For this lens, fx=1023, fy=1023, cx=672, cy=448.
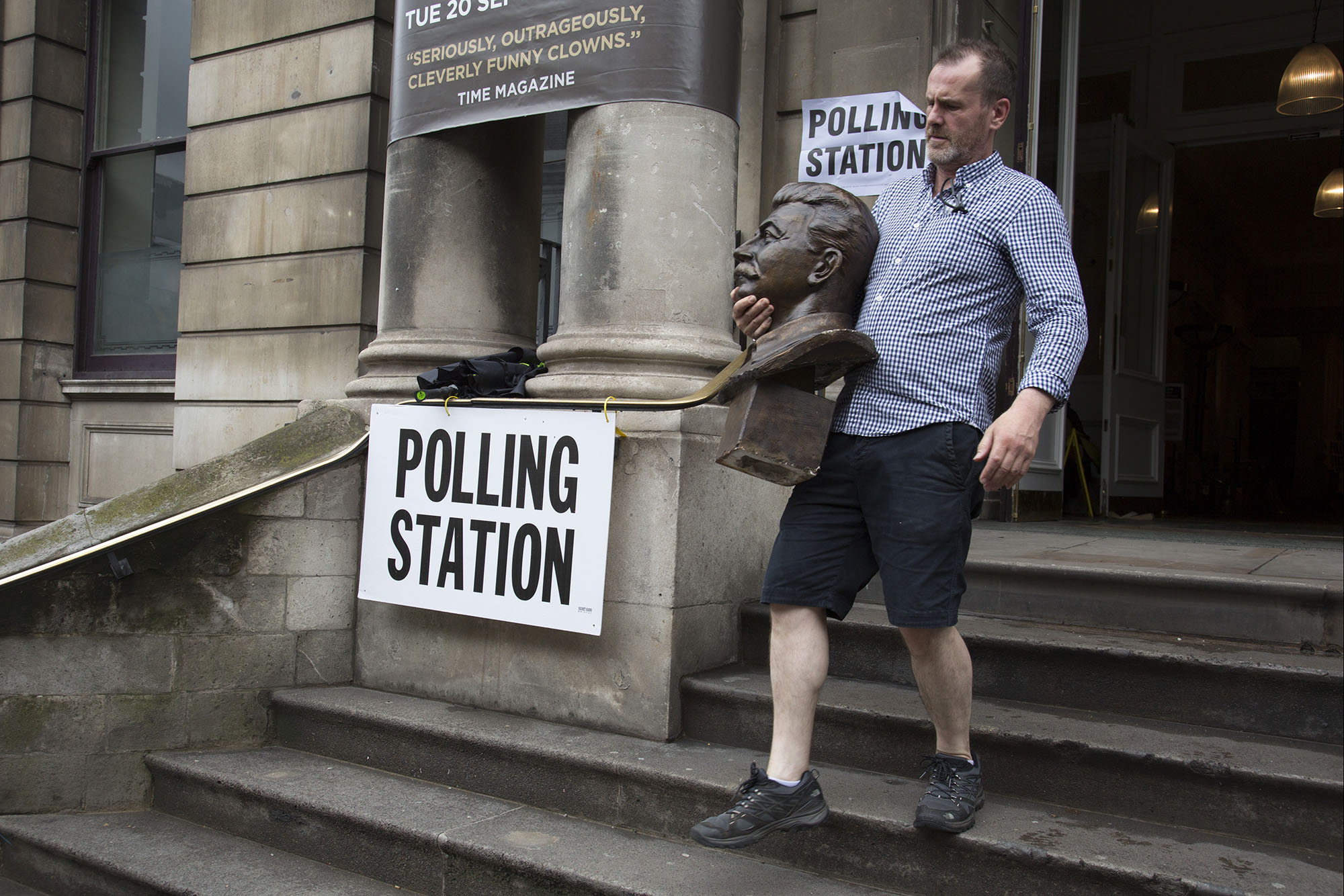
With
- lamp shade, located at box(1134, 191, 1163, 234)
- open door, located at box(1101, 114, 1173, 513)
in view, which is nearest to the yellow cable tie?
open door, located at box(1101, 114, 1173, 513)

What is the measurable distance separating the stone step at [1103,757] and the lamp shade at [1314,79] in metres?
7.91

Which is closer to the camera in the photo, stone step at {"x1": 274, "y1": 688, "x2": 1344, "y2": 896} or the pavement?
stone step at {"x1": 274, "y1": 688, "x2": 1344, "y2": 896}

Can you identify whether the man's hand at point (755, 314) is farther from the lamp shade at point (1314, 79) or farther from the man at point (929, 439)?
the lamp shade at point (1314, 79)

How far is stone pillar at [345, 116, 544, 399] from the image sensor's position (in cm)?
484

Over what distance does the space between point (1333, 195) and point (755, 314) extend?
1154 centimetres

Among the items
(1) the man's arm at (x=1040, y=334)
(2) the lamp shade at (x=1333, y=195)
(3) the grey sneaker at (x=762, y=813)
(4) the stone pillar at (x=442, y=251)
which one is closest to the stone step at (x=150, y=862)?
(3) the grey sneaker at (x=762, y=813)

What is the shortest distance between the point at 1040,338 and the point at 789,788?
1285mm

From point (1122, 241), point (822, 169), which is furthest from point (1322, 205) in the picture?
point (822, 169)

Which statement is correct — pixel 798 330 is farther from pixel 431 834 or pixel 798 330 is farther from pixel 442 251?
pixel 442 251

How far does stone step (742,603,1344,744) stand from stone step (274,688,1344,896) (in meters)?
0.45

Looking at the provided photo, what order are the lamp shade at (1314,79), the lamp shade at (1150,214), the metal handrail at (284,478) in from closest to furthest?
the metal handrail at (284,478) → the lamp shade at (1150,214) → the lamp shade at (1314,79)

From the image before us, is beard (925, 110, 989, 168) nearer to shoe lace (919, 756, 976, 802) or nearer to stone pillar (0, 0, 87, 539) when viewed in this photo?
shoe lace (919, 756, 976, 802)

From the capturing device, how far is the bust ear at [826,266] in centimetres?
273

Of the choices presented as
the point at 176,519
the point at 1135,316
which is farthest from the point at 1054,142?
the point at 176,519
